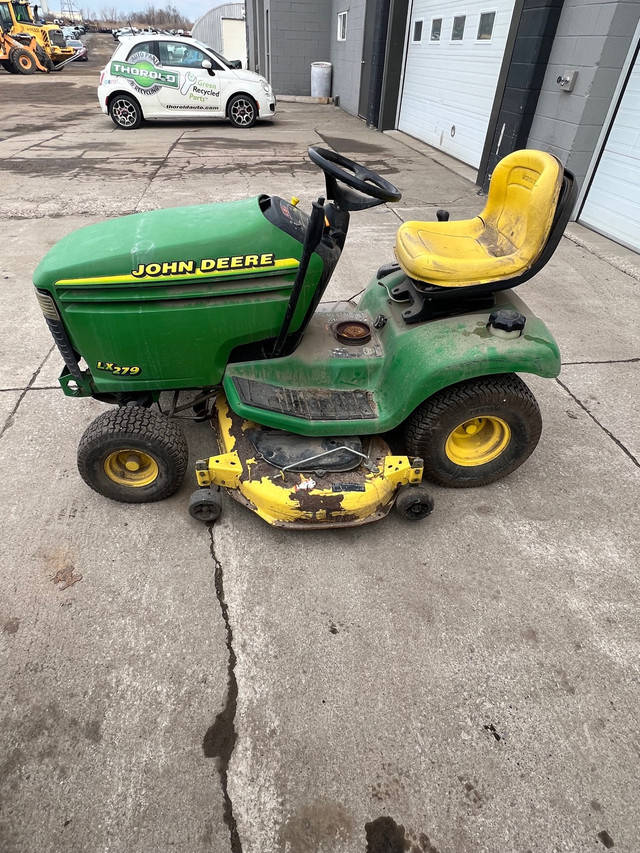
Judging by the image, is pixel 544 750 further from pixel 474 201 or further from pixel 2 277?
pixel 474 201

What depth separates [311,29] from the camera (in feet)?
51.6

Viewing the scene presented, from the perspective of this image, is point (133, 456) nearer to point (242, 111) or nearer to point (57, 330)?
point (57, 330)

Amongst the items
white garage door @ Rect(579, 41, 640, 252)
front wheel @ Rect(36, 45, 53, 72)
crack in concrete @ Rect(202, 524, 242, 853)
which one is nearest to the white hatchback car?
white garage door @ Rect(579, 41, 640, 252)

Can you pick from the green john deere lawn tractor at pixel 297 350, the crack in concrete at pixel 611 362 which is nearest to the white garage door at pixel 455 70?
the crack in concrete at pixel 611 362

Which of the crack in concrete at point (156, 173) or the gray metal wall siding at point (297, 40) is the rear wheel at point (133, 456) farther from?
the gray metal wall siding at point (297, 40)

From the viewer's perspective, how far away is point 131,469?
2.38 m

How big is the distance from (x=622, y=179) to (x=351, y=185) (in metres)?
4.82

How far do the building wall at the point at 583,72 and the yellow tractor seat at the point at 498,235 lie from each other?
3847 millimetres

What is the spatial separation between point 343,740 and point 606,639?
104 centimetres

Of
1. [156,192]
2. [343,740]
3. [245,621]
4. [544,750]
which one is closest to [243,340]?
[245,621]

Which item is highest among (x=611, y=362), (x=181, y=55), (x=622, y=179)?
(x=181, y=55)

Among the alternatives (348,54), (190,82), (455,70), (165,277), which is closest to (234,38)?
(348,54)

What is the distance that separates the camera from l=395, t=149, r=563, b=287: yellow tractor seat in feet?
6.83

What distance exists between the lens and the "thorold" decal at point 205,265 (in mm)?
1981
